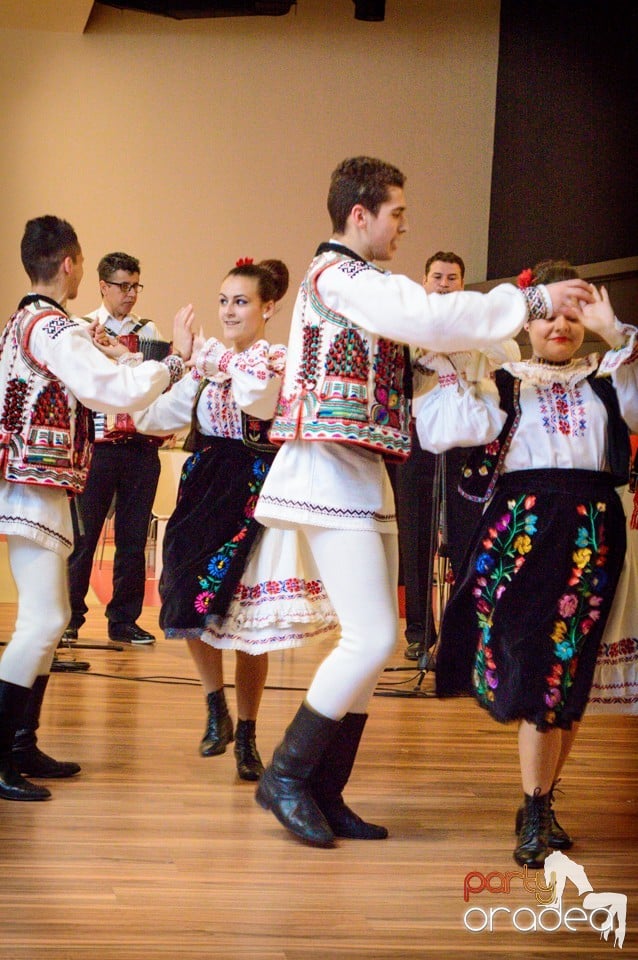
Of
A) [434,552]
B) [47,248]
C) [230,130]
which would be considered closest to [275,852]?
[47,248]

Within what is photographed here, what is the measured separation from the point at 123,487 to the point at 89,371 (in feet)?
8.37

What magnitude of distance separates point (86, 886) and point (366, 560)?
31.5 inches

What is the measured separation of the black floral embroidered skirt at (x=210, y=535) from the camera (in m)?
3.09

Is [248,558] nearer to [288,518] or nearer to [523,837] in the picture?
[288,518]

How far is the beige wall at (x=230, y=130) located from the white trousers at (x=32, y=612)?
6606mm

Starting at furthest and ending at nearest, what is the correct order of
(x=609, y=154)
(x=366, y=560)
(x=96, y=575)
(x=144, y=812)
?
(x=609, y=154)
(x=96, y=575)
(x=144, y=812)
(x=366, y=560)

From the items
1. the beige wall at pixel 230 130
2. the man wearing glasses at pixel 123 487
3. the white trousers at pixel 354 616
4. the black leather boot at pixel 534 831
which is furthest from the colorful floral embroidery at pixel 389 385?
the beige wall at pixel 230 130

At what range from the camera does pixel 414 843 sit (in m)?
2.56

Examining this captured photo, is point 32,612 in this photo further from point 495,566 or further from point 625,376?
point 625,376

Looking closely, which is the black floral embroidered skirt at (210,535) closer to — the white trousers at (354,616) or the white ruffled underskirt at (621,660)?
the white trousers at (354,616)

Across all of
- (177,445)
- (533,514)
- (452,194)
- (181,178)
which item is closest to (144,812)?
(533,514)

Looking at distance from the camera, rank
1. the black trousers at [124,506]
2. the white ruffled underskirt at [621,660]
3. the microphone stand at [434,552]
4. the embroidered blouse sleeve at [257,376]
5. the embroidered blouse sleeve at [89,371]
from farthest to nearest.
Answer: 1. the black trousers at [124,506]
2. the microphone stand at [434,552]
3. the embroidered blouse sleeve at [257,376]
4. the embroidered blouse sleeve at [89,371]
5. the white ruffled underskirt at [621,660]

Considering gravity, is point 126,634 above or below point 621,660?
below

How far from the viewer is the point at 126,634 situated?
17.0ft
